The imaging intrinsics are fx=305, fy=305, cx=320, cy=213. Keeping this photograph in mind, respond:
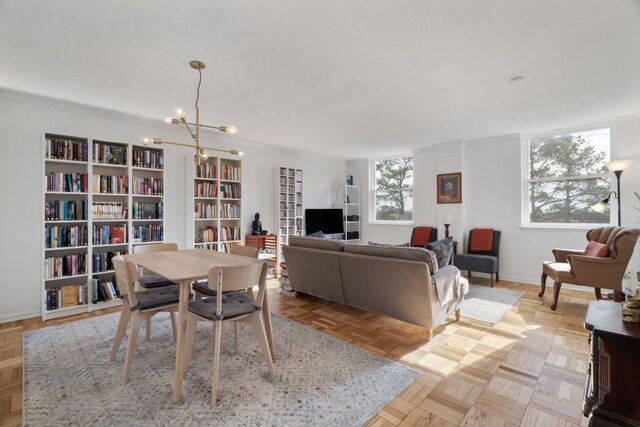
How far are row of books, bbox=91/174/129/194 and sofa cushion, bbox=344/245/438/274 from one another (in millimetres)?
2955

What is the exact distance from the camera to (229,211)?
4.87m

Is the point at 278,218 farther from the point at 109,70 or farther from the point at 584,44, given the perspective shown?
the point at 584,44

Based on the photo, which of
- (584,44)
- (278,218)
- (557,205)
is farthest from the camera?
(278,218)

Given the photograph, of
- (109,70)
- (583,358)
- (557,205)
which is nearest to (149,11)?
(109,70)

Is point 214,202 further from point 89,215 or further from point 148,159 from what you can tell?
point 89,215

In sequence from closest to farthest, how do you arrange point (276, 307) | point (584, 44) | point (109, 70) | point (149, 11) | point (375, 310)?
point (149, 11)
point (584, 44)
point (109, 70)
point (375, 310)
point (276, 307)

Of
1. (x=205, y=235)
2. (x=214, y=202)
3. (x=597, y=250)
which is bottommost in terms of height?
(x=597, y=250)

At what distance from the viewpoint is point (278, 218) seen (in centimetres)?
563

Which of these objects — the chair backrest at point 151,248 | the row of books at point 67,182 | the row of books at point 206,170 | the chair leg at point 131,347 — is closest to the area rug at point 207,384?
the chair leg at point 131,347

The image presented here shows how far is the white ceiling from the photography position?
184cm

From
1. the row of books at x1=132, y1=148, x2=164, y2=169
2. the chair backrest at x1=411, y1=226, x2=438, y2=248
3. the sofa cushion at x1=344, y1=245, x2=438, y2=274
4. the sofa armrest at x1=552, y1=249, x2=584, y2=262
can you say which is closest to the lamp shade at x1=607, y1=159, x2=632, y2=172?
the sofa armrest at x1=552, y1=249, x2=584, y2=262

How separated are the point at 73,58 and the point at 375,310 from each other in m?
3.38

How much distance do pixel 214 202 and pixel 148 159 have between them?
1.13 metres

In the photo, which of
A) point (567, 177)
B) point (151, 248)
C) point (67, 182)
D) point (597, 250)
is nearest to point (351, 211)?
point (567, 177)
